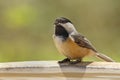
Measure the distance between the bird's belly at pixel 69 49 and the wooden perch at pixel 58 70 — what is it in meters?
0.11

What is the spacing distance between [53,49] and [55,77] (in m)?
2.32

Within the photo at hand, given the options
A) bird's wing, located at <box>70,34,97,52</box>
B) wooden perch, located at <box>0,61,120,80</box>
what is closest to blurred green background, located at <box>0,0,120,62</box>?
bird's wing, located at <box>70,34,97,52</box>

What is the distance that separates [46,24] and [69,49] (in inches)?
95.1

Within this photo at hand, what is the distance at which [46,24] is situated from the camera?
395 centimetres

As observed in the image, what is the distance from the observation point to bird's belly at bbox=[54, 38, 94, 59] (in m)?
1.54

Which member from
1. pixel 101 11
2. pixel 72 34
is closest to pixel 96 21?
pixel 101 11

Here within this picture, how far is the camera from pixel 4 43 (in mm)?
3820

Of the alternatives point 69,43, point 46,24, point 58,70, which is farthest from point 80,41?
point 46,24

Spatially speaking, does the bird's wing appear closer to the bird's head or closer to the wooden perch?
the bird's head

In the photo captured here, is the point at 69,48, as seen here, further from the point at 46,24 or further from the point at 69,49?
the point at 46,24

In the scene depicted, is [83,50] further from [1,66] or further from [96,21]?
[96,21]

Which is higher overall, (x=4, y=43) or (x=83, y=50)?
(x=83, y=50)

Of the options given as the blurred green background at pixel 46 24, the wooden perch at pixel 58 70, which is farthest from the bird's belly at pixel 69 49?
the blurred green background at pixel 46 24

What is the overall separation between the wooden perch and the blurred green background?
2056 millimetres
